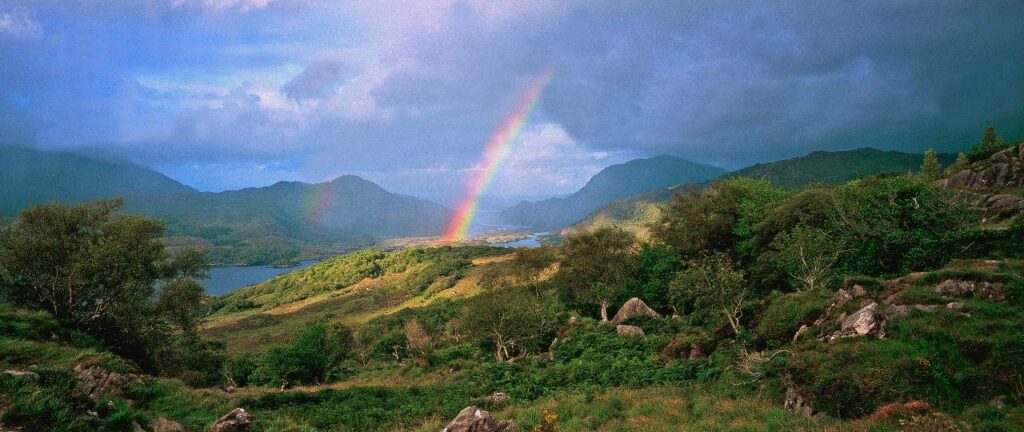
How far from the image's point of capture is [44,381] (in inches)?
554

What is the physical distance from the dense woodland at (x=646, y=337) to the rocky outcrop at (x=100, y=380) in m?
0.29

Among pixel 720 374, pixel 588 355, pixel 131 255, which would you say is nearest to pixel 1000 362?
pixel 720 374

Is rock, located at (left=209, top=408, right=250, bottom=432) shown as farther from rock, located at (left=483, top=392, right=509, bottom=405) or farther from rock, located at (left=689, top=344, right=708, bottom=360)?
rock, located at (left=689, top=344, right=708, bottom=360)

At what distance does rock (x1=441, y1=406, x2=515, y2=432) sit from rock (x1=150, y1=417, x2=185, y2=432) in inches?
429

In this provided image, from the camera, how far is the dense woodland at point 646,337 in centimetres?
1314

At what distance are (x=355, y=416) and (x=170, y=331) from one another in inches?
1122

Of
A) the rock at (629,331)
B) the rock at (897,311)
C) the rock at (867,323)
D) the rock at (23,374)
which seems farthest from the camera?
the rock at (629,331)

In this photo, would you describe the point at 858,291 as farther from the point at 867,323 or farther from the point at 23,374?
the point at 23,374

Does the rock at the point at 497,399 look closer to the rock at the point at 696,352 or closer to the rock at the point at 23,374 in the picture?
the rock at the point at 696,352

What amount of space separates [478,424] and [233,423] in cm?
1049

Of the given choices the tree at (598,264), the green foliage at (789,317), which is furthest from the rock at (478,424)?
the tree at (598,264)

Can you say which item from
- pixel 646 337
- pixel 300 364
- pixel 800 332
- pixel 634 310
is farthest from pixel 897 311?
pixel 300 364

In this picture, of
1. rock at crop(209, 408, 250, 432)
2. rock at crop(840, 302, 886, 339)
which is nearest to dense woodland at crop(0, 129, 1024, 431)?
rock at crop(840, 302, 886, 339)

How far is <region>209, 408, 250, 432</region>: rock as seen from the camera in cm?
1602
